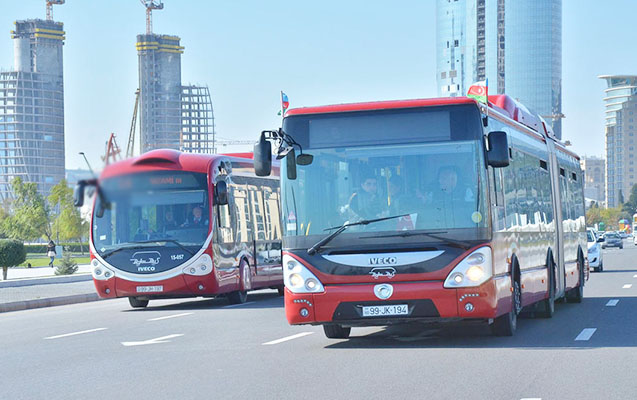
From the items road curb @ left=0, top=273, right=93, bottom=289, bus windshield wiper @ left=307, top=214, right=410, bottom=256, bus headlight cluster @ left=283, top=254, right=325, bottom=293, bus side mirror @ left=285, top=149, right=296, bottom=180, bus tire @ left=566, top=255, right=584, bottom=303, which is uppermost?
bus side mirror @ left=285, top=149, right=296, bottom=180

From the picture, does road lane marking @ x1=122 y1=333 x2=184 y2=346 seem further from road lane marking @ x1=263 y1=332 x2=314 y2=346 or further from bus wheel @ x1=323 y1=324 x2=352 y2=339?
bus wheel @ x1=323 y1=324 x2=352 y2=339

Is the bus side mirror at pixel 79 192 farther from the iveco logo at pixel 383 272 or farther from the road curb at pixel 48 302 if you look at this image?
the road curb at pixel 48 302

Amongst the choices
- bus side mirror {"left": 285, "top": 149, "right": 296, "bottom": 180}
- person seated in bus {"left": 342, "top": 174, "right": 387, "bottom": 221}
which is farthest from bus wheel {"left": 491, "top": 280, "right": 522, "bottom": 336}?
bus side mirror {"left": 285, "top": 149, "right": 296, "bottom": 180}

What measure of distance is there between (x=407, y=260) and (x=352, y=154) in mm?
1438

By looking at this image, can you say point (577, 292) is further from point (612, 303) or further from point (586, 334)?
point (586, 334)

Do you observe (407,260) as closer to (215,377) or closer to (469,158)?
(469,158)

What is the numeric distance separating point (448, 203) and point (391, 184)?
69 cm

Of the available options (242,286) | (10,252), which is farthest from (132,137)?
(10,252)

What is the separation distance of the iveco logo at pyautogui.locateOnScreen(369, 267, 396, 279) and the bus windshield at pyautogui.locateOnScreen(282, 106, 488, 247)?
360 millimetres

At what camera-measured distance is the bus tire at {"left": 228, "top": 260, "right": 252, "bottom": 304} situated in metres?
24.4

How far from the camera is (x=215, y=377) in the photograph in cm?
1002

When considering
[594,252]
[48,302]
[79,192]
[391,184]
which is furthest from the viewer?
[594,252]

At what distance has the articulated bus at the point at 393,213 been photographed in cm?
1194

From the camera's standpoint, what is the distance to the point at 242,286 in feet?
80.5
